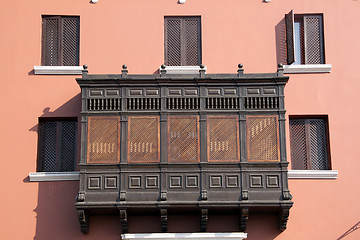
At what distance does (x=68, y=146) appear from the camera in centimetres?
1547

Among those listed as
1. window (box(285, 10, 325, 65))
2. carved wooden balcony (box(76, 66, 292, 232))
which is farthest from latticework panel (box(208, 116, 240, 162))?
window (box(285, 10, 325, 65))

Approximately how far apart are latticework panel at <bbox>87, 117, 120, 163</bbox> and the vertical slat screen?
5085mm

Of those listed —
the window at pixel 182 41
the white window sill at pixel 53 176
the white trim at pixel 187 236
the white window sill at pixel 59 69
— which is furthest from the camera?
the window at pixel 182 41

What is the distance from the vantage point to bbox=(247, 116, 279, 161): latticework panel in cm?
1438

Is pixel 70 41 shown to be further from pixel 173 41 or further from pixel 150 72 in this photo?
pixel 173 41

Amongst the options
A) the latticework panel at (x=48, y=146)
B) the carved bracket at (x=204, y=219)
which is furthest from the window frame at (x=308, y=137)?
the latticework panel at (x=48, y=146)

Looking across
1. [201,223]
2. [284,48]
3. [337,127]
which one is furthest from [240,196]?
[284,48]

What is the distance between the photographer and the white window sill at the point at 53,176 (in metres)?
15.0

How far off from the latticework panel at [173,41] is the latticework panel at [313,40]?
3.67 meters

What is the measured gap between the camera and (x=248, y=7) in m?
16.3

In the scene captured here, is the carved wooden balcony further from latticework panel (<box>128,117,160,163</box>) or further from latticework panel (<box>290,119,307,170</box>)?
latticework panel (<box>290,119,307,170</box>)

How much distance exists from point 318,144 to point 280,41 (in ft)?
10.2

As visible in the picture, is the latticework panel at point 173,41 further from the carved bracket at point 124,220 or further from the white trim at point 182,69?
the carved bracket at point 124,220

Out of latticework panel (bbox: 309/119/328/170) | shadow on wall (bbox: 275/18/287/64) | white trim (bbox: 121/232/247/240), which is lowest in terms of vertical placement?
white trim (bbox: 121/232/247/240)
